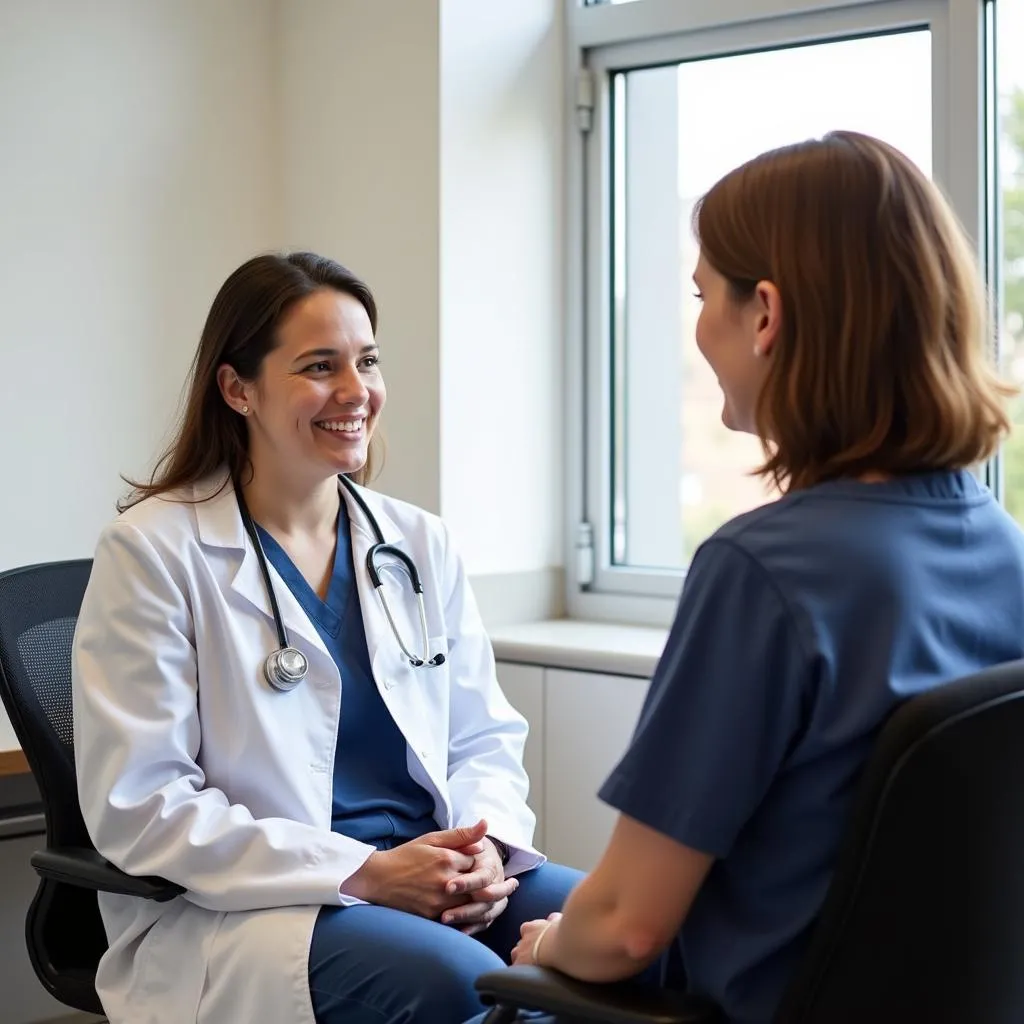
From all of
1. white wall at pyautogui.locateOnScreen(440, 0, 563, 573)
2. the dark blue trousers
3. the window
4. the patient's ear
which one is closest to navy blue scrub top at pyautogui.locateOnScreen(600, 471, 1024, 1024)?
the patient's ear

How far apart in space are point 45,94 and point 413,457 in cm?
97

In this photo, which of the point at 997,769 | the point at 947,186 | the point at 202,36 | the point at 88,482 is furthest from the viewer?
the point at 202,36

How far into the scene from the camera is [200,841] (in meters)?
1.55

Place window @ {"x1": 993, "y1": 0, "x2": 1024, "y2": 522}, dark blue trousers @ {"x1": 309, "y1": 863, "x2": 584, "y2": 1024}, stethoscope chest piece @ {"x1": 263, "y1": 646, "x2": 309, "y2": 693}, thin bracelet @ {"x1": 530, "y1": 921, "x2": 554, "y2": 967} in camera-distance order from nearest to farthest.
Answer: thin bracelet @ {"x1": 530, "y1": 921, "x2": 554, "y2": 967} → dark blue trousers @ {"x1": 309, "y1": 863, "x2": 584, "y2": 1024} → stethoscope chest piece @ {"x1": 263, "y1": 646, "x2": 309, "y2": 693} → window @ {"x1": 993, "y1": 0, "x2": 1024, "y2": 522}

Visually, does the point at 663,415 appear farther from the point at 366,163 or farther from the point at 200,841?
the point at 200,841

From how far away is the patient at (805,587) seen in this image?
98cm

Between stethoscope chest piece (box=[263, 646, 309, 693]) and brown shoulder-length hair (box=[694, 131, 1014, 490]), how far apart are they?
810 mm

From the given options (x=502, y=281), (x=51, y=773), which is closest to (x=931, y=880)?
(x=51, y=773)

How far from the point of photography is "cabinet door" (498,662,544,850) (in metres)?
2.57

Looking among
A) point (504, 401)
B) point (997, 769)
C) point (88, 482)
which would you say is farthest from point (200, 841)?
point (504, 401)

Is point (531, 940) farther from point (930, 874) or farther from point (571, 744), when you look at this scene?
point (571, 744)

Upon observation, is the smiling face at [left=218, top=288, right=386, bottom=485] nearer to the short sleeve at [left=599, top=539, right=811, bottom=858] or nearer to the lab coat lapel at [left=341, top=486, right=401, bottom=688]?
the lab coat lapel at [left=341, top=486, right=401, bottom=688]

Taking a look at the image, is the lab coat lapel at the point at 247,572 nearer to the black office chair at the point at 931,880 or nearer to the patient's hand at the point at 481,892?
the patient's hand at the point at 481,892

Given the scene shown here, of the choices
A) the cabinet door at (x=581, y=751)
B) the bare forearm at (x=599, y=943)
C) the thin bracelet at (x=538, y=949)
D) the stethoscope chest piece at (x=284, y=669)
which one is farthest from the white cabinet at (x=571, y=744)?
the bare forearm at (x=599, y=943)
